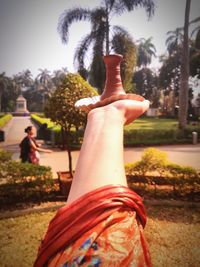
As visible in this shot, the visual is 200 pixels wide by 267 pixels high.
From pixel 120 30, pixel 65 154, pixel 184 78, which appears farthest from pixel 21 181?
pixel 184 78

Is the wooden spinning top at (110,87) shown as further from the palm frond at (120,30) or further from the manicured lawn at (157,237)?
the palm frond at (120,30)

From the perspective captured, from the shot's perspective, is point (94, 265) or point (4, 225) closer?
point (94, 265)

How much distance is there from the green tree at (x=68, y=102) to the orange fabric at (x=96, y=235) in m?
3.73

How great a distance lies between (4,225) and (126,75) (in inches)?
153

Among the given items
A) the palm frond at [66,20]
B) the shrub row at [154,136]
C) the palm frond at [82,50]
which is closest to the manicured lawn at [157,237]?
the palm frond at [66,20]

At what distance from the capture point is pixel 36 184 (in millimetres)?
4465

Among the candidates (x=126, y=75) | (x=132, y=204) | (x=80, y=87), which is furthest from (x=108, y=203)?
(x=126, y=75)

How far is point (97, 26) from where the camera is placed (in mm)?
6355

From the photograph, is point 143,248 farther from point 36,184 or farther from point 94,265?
point 36,184

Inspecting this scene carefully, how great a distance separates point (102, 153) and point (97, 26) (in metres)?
6.14

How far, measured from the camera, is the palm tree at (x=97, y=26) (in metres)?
5.28

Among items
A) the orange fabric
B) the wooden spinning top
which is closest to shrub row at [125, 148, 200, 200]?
the wooden spinning top

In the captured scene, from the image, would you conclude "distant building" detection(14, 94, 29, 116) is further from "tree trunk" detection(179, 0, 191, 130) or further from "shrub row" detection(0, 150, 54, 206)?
"tree trunk" detection(179, 0, 191, 130)

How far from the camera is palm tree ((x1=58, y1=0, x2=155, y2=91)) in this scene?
528 cm
